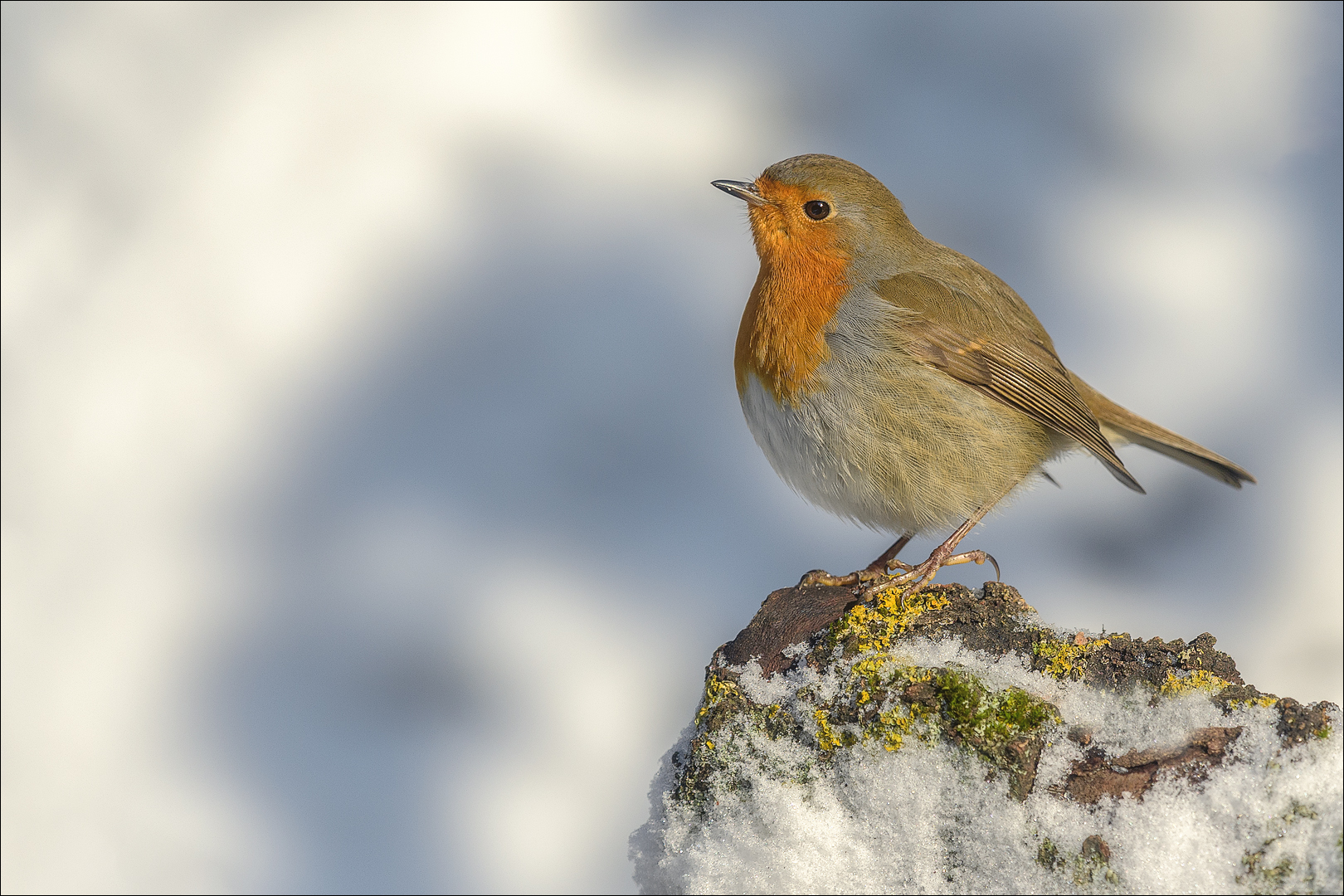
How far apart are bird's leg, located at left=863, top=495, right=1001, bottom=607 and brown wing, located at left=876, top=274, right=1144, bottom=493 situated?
33cm

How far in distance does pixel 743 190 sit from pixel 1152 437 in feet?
5.36

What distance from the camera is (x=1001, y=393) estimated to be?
9.45 ft

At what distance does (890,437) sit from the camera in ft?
8.87

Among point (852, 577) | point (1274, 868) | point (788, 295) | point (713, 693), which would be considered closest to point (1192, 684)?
point (1274, 868)

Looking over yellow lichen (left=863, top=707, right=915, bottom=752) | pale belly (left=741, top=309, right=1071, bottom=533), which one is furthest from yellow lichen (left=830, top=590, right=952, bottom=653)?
pale belly (left=741, top=309, right=1071, bottom=533)

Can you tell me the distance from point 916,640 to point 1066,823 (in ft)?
1.74

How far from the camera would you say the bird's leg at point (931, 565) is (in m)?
2.27

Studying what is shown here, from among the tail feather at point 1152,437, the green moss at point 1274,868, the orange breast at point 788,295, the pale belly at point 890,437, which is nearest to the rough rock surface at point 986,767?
the green moss at point 1274,868

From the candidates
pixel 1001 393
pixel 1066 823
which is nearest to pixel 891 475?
pixel 1001 393

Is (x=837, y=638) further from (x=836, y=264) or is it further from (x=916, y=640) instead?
(x=836, y=264)

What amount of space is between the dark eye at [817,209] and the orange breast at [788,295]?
16 millimetres

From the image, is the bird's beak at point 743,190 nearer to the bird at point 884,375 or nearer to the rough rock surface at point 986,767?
the bird at point 884,375

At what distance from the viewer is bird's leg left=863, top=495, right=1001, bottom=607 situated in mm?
2268

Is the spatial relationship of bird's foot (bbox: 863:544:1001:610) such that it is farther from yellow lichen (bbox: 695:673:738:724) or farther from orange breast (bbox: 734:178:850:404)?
orange breast (bbox: 734:178:850:404)
